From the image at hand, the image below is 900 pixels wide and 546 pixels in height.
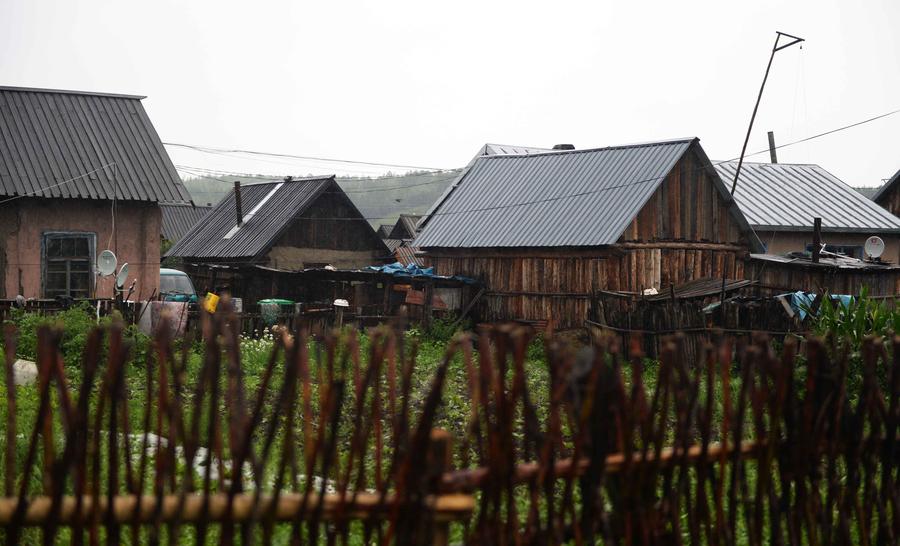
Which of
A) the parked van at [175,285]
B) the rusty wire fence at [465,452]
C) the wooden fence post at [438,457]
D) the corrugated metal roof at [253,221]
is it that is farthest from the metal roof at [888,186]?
the wooden fence post at [438,457]

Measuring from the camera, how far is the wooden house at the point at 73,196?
19344 millimetres

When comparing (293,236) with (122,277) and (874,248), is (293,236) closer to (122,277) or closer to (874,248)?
(122,277)

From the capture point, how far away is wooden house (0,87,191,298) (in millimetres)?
19344

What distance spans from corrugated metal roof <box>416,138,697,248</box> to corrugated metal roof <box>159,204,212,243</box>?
87.8 ft

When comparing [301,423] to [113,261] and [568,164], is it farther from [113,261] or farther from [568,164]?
[568,164]

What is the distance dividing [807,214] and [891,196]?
22.5ft

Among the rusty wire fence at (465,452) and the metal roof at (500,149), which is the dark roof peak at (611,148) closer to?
the metal roof at (500,149)

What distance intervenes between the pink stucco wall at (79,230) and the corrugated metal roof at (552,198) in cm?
754

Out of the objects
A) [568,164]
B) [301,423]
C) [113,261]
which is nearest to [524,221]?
[568,164]

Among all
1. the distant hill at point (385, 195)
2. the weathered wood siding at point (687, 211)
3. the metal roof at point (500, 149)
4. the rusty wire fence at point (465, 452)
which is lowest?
the rusty wire fence at point (465, 452)

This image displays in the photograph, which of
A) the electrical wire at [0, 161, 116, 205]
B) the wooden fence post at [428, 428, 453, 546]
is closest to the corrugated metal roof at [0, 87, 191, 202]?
the electrical wire at [0, 161, 116, 205]

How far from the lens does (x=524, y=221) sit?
24422 millimetres

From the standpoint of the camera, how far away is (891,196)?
112 feet

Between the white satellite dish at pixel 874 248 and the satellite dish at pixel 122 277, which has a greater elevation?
the white satellite dish at pixel 874 248
